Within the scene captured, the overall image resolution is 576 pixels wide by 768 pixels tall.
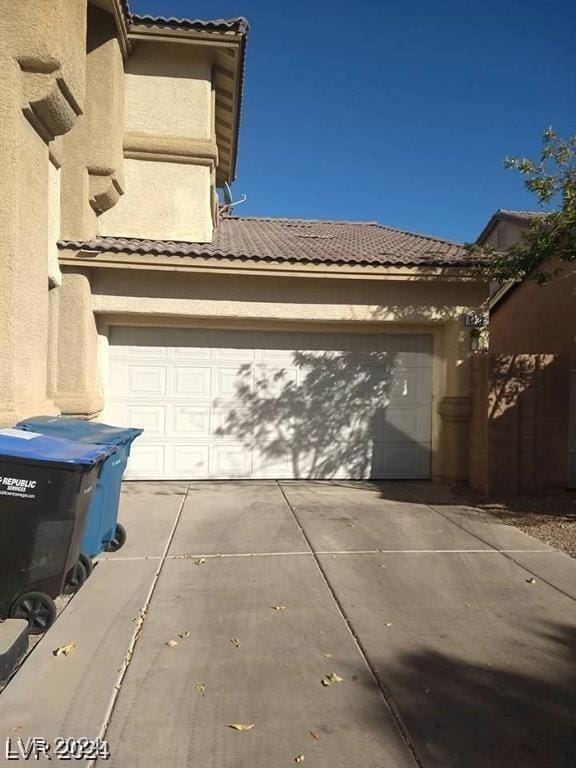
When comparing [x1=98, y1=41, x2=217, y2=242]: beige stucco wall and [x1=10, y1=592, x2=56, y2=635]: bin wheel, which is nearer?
[x1=10, y1=592, x2=56, y2=635]: bin wheel

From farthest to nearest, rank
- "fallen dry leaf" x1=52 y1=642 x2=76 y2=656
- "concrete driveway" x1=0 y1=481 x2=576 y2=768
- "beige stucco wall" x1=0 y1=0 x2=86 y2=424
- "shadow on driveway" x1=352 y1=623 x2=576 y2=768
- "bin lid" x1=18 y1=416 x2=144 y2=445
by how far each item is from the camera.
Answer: "beige stucco wall" x1=0 y1=0 x2=86 y2=424 < "bin lid" x1=18 y1=416 x2=144 y2=445 < "fallen dry leaf" x1=52 y1=642 x2=76 y2=656 < "concrete driveway" x1=0 y1=481 x2=576 y2=768 < "shadow on driveway" x1=352 y1=623 x2=576 y2=768

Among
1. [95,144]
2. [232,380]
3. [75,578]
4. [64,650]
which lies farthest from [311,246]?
[64,650]

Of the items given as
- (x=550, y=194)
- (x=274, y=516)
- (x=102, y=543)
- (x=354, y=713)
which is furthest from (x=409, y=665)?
(x=550, y=194)

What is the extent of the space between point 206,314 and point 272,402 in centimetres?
167

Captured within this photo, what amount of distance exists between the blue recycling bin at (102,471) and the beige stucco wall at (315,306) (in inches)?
135

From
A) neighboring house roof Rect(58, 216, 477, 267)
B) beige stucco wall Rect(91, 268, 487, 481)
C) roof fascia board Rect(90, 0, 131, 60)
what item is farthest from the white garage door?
roof fascia board Rect(90, 0, 131, 60)

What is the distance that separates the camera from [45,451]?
4125 mm

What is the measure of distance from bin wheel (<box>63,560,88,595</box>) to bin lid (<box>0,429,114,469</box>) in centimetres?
103

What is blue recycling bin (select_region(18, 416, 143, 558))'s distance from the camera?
16.5 feet

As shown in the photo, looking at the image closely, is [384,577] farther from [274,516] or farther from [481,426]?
[481,426]

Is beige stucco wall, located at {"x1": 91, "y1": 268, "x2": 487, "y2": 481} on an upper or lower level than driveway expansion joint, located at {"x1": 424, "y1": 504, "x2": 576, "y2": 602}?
upper

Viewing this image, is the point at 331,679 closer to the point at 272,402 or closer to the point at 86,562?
the point at 86,562

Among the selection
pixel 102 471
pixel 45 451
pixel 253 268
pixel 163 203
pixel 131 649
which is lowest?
pixel 131 649

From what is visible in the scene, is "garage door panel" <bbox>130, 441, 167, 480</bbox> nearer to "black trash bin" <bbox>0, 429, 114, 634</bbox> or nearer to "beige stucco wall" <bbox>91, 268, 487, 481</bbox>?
"beige stucco wall" <bbox>91, 268, 487, 481</bbox>
